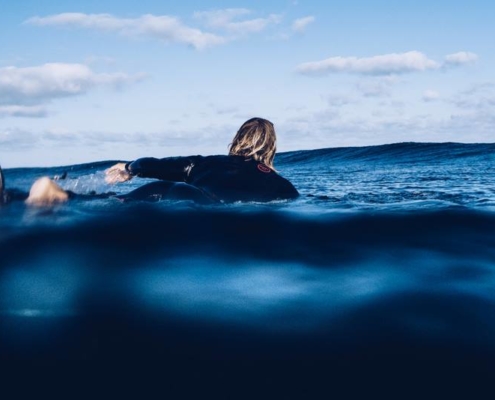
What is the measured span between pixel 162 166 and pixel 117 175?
1.74 ft

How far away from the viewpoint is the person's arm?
210 inches

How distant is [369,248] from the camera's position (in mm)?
3379

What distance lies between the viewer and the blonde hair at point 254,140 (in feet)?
18.4

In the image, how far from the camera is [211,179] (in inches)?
201

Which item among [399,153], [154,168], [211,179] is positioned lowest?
[211,179]

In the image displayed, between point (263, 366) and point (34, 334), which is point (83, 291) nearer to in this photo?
point (34, 334)

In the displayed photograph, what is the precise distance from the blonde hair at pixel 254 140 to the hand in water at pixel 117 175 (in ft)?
4.15

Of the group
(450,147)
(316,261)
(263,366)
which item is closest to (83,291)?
(263,366)

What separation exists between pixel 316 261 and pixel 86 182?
331cm

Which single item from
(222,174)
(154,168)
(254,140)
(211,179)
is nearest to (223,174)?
(222,174)

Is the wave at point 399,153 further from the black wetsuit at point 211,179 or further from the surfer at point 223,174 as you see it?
the black wetsuit at point 211,179

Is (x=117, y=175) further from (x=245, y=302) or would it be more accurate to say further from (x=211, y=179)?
(x=245, y=302)

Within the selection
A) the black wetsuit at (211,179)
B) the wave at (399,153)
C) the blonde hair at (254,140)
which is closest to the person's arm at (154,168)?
the black wetsuit at (211,179)

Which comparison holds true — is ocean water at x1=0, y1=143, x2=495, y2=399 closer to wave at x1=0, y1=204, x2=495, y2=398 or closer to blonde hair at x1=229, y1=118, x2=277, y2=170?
wave at x1=0, y1=204, x2=495, y2=398
